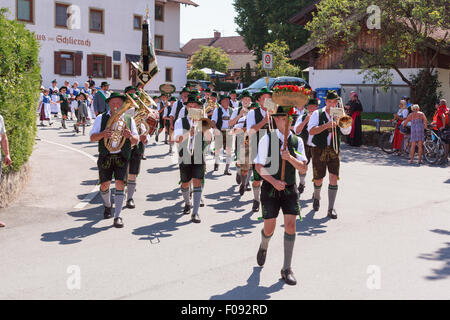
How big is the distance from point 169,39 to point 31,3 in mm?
13652

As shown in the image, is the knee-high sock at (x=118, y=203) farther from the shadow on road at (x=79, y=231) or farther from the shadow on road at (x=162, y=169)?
the shadow on road at (x=162, y=169)

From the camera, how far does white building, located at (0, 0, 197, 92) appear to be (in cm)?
3644

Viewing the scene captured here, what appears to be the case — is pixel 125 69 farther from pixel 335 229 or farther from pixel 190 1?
pixel 335 229

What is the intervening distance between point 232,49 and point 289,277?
263 ft

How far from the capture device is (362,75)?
94.0ft

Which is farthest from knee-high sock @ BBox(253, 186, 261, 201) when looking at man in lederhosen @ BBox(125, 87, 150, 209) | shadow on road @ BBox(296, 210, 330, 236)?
man in lederhosen @ BBox(125, 87, 150, 209)

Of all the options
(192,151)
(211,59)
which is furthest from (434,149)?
(211,59)

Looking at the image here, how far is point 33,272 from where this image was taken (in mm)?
5648

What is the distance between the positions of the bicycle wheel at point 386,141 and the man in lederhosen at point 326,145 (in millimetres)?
10401

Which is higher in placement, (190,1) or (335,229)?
(190,1)

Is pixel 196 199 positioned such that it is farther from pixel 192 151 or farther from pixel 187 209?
pixel 192 151

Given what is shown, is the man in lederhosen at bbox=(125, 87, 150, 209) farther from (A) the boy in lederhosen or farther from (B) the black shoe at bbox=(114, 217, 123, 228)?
(A) the boy in lederhosen

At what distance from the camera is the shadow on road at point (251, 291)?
5.09m
